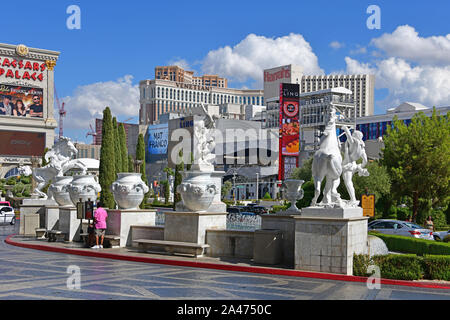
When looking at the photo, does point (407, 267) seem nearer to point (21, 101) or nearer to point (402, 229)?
point (402, 229)

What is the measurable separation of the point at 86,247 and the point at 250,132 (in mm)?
136931

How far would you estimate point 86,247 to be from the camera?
19141 mm

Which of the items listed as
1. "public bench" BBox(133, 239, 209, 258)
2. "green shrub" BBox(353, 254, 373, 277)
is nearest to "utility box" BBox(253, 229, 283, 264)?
"public bench" BBox(133, 239, 209, 258)

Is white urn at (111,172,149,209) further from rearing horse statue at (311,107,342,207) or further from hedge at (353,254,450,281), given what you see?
hedge at (353,254,450,281)

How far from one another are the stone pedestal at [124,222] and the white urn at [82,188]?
2312 millimetres

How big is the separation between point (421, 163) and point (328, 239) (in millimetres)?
23811

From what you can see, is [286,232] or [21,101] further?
[21,101]

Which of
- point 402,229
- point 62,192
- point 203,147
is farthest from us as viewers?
point 402,229

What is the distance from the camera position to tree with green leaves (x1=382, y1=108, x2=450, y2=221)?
3409 cm

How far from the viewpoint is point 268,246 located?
14.8 metres

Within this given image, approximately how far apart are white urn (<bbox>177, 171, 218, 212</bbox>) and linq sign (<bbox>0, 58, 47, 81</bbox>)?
92051 mm

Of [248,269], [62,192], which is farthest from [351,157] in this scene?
[62,192]
